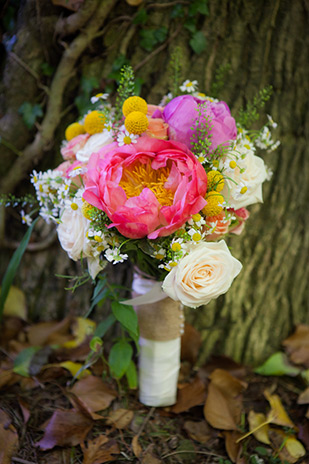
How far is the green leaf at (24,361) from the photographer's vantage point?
146cm

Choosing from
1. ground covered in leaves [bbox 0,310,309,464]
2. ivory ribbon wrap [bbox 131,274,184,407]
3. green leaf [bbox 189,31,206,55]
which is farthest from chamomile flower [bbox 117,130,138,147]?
ground covered in leaves [bbox 0,310,309,464]

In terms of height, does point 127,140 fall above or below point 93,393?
above

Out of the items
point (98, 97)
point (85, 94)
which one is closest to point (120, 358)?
point (98, 97)

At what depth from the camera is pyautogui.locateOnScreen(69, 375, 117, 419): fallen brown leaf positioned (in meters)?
1.30

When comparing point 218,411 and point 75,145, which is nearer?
point 75,145

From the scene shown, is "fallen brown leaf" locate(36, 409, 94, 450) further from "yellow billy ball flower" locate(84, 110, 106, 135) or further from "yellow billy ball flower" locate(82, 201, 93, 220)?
"yellow billy ball flower" locate(84, 110, 106, 135)

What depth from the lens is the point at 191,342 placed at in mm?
1542

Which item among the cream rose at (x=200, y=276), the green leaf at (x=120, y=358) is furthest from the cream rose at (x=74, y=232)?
the green leaf at (x=120, y=358)

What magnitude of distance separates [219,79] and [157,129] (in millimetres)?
489

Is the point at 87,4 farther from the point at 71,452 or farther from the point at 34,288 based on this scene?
the point at 71,452

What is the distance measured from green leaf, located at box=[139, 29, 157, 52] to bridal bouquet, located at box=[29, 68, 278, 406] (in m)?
0.32

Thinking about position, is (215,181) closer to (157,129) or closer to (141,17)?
(157,129)

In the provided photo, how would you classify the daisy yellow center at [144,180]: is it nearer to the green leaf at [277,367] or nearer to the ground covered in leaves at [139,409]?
the ground covered in leaves at [139,409]

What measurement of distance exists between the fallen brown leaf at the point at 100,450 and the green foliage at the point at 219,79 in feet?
3.86
